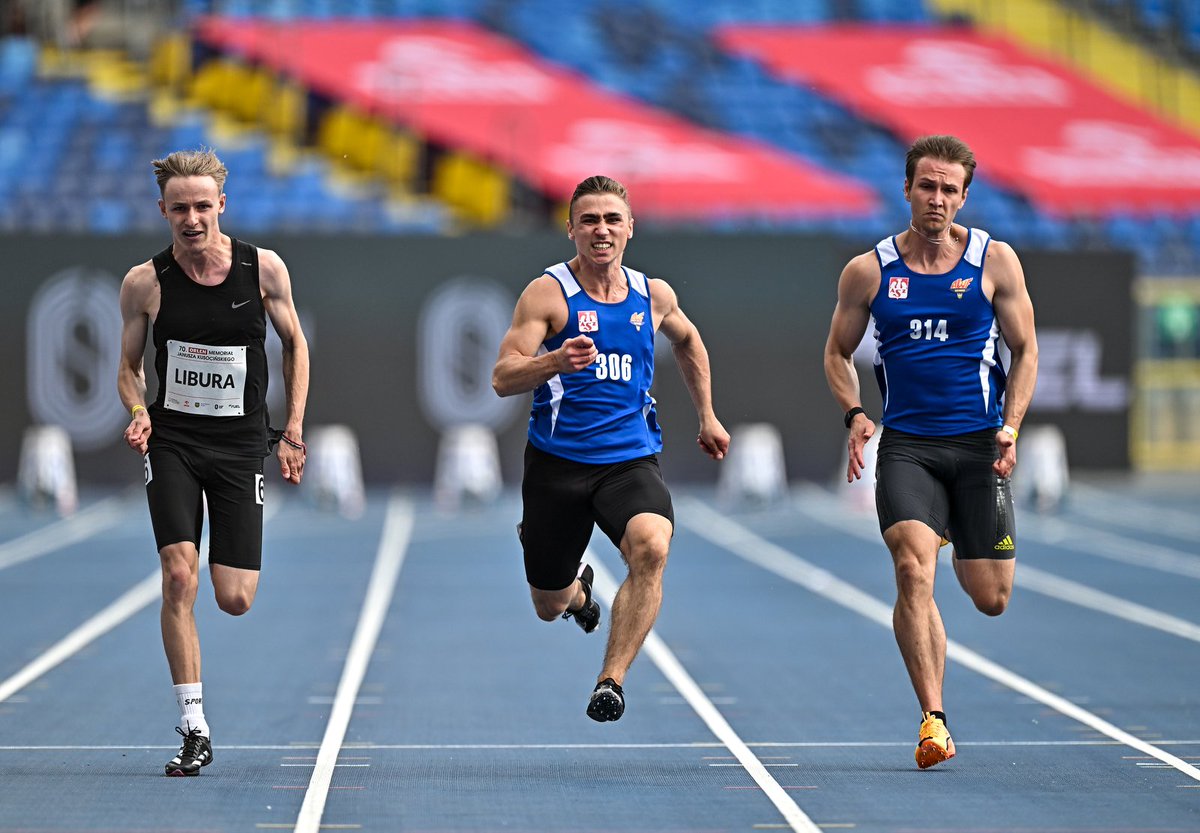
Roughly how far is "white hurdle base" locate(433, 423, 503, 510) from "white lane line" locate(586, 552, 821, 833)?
10.9m

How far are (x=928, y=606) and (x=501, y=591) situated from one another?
775 centimetres

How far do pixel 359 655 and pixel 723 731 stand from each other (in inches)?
129

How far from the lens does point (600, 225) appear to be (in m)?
7.20

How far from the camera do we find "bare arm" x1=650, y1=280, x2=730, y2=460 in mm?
7426

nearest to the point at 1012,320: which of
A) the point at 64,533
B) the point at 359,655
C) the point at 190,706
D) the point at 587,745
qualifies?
the point at 587,745

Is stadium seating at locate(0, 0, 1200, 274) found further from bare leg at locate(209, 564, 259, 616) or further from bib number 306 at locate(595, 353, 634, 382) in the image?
bare leg at locate(209, 564, 259, 616)

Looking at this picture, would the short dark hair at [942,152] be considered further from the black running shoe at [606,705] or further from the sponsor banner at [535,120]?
the sponsor banner at [535,120]

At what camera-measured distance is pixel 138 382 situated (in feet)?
23.5

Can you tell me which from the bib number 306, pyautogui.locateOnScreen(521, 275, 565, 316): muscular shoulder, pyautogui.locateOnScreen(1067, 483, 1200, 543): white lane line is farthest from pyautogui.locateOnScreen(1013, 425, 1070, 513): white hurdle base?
pyautogui.locateOnScreen(521, 275, 565, 316): muscular shoulder

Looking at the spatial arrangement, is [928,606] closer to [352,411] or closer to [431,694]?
[431,694]

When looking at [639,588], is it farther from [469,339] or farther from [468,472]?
[469,339]

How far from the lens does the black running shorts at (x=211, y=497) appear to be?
23.0 feet

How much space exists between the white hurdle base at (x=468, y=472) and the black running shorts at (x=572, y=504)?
14.9m

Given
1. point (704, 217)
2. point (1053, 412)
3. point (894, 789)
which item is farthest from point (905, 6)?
point (894, 789)
